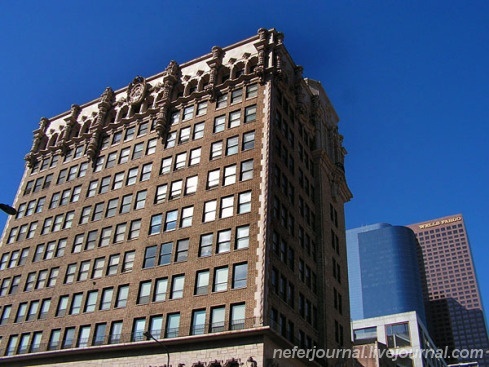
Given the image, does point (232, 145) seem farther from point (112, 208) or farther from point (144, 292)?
point (144, 292)

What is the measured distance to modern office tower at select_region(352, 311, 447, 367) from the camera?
326ft

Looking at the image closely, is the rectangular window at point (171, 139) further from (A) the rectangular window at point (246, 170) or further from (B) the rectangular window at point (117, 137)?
(A) the rectangular window at point (246, 170)

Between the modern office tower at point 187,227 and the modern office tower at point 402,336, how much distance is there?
145 feet

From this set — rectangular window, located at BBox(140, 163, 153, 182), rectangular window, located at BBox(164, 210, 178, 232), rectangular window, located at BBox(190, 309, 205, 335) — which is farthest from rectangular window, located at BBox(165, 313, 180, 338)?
rectangular window, located at BBox(140, 163, 153, 182)

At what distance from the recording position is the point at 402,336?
10300 centimetres

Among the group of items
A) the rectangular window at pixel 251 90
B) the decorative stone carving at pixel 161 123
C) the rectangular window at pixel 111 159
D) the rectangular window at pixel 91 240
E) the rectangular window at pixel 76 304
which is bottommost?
the rectangular window at pixel 76 304

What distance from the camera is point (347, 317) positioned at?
60.5m

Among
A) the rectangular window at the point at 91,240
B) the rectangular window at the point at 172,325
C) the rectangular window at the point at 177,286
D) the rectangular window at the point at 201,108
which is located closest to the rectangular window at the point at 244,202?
the rectangular window at the point at 177,286

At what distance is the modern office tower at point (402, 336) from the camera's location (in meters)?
99.4

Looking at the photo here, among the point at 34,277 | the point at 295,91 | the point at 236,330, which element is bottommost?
the point at 236,330

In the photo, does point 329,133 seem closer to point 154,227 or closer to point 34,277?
point 154,227

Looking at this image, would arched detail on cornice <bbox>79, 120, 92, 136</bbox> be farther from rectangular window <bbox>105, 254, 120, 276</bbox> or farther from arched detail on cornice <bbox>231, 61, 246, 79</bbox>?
rectangular window <bbox>105, 254, 120, 276</bbox>

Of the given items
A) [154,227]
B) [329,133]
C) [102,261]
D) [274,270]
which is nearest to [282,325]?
[274,270]

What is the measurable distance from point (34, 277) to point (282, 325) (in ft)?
97.8
